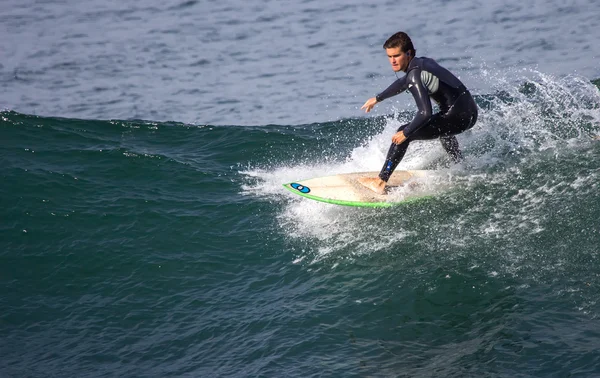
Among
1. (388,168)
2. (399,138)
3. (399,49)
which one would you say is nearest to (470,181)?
(388,168)

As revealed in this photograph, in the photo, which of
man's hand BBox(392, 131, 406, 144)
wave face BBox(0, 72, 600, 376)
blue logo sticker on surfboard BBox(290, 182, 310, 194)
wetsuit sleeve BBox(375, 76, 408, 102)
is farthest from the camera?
blue logo sticker on surfboard BBox(290, 182, 310, 194)

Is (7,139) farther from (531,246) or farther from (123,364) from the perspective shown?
(531,246)

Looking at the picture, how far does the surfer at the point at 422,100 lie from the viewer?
1009 cm

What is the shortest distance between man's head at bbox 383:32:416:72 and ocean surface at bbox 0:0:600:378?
1.86 m

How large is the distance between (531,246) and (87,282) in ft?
18.2

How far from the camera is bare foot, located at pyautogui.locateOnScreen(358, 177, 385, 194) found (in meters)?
10.8

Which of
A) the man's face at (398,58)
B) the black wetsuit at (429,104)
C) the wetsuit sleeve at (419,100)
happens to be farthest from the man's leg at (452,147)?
the man's face at (398,58)

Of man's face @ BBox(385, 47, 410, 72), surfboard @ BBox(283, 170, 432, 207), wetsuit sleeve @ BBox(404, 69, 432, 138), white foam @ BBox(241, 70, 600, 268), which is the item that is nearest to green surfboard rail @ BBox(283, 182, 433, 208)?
surfboard @ BBox(283, 170, 432, 207)

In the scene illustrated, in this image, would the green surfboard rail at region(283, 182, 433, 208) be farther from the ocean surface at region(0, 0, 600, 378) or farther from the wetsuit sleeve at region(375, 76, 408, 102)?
the wetsuit sleeve at region(375, 76, 408, 102)

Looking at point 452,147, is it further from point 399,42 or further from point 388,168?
point 399,42

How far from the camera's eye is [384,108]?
16078 mm

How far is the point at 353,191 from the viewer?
1091cm

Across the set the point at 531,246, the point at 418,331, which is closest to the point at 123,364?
the point at 418,331

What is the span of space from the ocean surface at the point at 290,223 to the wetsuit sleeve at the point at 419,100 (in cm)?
125
